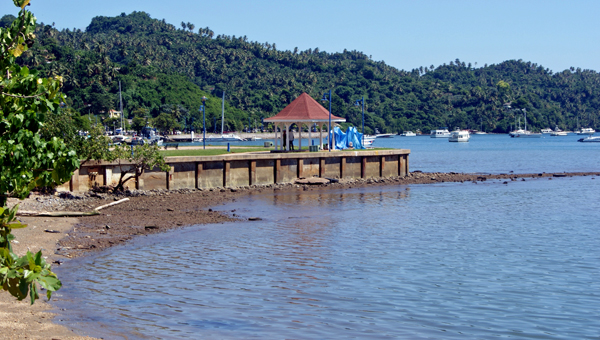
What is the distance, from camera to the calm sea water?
12414mm

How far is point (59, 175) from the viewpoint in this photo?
7.52 metres

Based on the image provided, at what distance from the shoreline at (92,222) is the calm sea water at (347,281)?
708 mm

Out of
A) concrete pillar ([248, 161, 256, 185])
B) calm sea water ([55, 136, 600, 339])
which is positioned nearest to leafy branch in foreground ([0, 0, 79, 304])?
calm sea water ([55, 136, 600, 339])

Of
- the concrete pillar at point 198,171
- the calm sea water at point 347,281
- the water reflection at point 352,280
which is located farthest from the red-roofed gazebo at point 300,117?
the calm sea water at point 347,281

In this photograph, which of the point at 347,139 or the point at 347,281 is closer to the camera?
the point at 347,281

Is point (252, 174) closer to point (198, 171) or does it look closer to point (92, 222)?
point (198, 171)

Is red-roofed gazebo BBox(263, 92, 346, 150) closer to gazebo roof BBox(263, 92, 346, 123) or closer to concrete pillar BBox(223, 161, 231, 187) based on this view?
gazebo roof BBox(263, 92, 346, 123)

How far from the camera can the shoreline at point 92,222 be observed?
1172 centimetres

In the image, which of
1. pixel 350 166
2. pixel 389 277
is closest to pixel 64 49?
pixel 350 166

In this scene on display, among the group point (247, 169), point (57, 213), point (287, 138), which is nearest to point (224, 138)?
point (287, 138)

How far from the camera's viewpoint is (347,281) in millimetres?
16266

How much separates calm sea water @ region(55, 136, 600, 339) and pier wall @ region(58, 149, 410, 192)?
371 inches

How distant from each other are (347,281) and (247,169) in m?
24.8

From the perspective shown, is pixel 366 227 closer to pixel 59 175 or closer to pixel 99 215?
pixel 99 215
